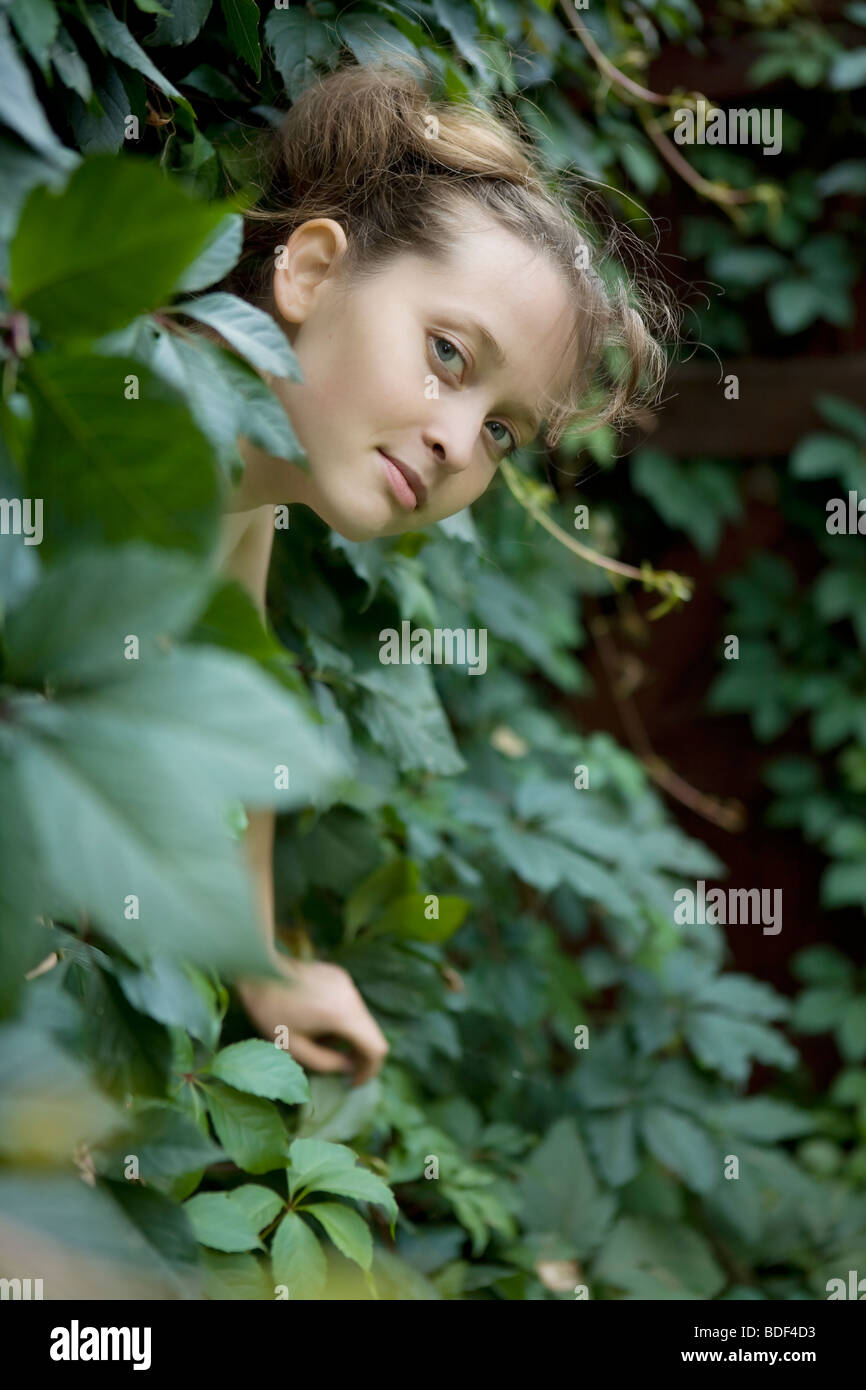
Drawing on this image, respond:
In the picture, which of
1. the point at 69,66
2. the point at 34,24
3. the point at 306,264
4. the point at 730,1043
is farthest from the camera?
the point at 730,1043

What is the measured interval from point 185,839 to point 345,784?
0.68 m

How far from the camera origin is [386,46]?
843 mm

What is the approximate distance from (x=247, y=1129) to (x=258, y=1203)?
0.18ft

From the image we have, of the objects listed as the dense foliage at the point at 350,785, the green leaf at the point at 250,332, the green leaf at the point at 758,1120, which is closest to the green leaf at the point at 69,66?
the dense foliage at the point at 350,785

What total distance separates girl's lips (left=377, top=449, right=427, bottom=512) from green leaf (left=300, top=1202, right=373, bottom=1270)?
1.49 feet

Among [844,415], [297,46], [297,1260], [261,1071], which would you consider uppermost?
[844,415]

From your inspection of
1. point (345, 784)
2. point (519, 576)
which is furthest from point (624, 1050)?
point (345, 784)

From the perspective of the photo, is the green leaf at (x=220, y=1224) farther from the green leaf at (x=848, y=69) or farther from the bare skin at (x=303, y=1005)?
the green leaf at (x=848, y=69)

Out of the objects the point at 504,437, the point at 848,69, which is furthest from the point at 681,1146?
the point at 848,69

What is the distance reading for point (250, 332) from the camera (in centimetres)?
51

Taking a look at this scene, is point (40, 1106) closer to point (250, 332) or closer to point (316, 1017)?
point (250, 332)

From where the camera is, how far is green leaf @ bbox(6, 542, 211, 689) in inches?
10.5

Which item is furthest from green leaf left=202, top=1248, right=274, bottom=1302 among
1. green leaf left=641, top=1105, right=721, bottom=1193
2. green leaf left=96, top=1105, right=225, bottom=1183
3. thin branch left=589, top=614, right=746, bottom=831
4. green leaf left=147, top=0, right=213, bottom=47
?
thin branch left=589, top=614, right=746, bottom=831
